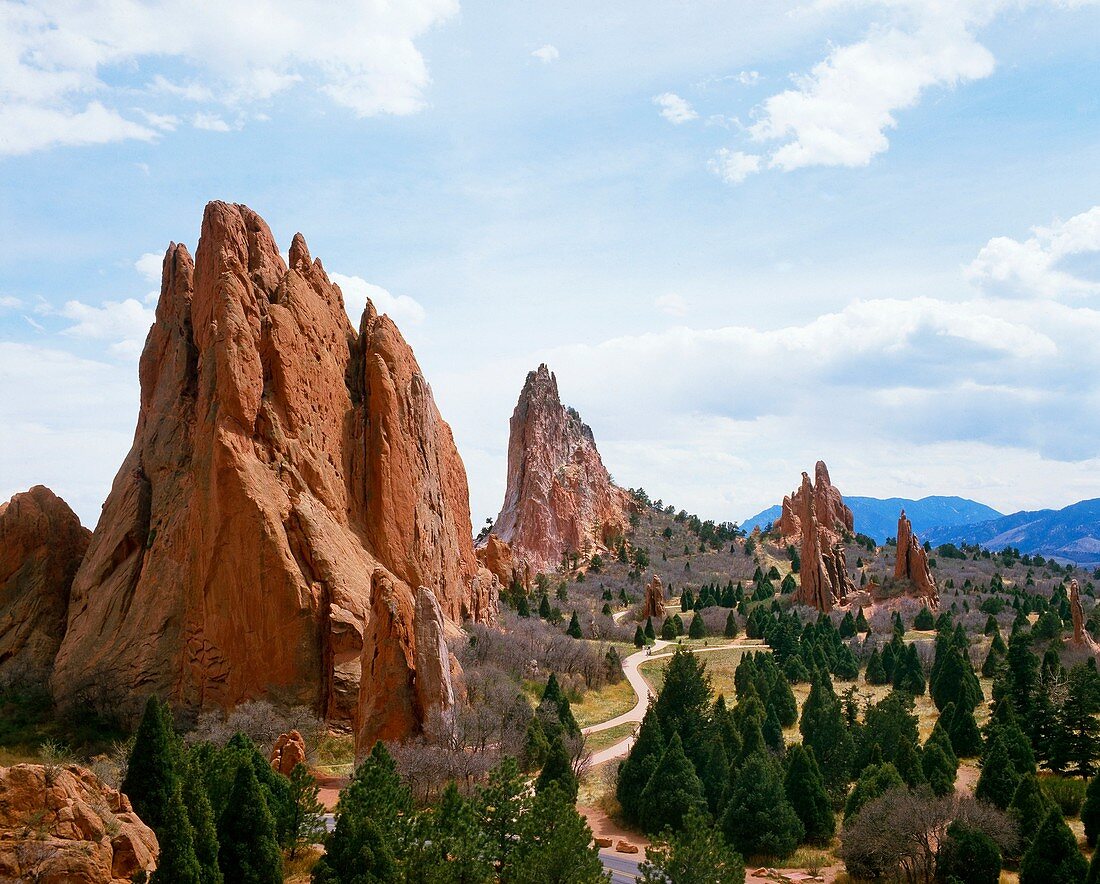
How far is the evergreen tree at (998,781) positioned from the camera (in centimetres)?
3288

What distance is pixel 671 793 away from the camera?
33.6 metres

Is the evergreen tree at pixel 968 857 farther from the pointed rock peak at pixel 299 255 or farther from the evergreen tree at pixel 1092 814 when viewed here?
the pointed rock peak at pixel 299 255

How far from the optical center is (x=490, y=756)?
3488 cm

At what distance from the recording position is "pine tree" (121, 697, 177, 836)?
931 inches

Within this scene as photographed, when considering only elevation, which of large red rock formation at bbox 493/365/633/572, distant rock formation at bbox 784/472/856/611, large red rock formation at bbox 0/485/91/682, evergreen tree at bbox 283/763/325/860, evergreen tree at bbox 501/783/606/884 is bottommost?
evergreen tree at bbox 283/763/325/860

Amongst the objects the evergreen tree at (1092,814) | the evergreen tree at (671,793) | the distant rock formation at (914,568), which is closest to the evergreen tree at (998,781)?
the evergreen tree at (1092,814)

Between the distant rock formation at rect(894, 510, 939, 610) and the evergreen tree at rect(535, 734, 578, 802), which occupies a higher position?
the distant rock formation at rect(894, 510, 939, 610)

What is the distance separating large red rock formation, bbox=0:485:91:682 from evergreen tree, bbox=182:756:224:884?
28.3 m

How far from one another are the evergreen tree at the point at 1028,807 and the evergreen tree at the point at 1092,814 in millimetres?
1680

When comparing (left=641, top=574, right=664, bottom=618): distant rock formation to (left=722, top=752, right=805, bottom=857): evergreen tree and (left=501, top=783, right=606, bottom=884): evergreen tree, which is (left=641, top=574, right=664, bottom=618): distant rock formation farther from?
(left=501, top=783, right=606, bottom=884): evergreen tree

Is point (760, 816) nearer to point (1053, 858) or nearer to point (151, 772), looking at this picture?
point (1053, 858)

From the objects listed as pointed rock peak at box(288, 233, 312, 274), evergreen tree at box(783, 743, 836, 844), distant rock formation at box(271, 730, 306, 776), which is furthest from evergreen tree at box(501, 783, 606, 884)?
pointed rock peak at box(288, 233, 312, 274)

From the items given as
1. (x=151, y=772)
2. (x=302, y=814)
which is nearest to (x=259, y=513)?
(x=302, y=814)

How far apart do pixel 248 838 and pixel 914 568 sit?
84.9 metres
